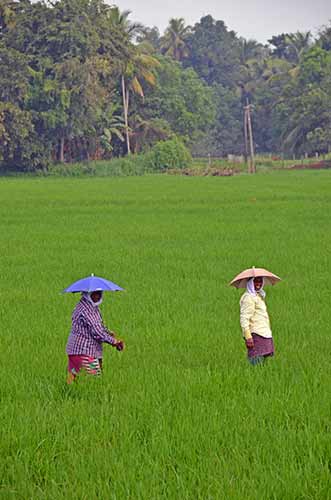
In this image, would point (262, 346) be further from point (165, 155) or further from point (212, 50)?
point (212, 50)

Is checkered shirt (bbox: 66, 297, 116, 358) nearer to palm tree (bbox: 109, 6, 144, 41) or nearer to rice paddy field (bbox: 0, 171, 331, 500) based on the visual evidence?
rice paddy field (bbox: 0, 171, 331, 500)

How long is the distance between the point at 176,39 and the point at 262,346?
79.8m

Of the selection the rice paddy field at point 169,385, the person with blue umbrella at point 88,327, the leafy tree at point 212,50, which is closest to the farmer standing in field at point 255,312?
the rice paddy field at point 169,385

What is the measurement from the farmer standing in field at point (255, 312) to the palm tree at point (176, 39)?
257ft

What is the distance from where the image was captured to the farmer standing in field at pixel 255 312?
17.4ft

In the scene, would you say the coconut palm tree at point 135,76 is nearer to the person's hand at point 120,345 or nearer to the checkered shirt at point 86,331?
the checkered shirt at point 86,331

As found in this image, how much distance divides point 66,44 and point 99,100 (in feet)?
11.1

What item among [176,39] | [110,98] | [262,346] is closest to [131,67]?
[110,98]

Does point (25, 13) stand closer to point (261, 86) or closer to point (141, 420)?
point (261, 86)

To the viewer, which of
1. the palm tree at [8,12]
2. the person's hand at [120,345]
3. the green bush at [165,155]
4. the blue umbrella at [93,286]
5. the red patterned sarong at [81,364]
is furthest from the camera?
the green bush at [165,155]

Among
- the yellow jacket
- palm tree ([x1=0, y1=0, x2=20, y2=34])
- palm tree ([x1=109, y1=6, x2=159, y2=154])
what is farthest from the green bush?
the yellow jacket

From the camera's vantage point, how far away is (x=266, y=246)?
532 inches

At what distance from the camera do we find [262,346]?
550 cm

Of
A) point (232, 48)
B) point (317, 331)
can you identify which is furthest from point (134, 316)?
point (232, 48)
